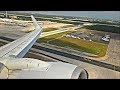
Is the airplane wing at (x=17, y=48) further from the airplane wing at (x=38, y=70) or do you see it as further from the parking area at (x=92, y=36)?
the parking area at (x=92, y=36)

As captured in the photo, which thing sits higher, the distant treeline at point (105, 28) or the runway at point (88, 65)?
the distant treeline at point (105, 28)

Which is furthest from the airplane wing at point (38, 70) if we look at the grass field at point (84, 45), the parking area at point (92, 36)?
the parking area at point (92, 36)

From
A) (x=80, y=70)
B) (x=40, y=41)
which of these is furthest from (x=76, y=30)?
(x=80, y=70)

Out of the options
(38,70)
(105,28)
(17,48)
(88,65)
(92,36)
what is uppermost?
(38,70)

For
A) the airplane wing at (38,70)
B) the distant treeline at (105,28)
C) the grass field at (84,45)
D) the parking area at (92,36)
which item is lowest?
the grass field at (84,45)

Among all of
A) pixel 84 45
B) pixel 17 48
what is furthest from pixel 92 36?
pixel 17 48

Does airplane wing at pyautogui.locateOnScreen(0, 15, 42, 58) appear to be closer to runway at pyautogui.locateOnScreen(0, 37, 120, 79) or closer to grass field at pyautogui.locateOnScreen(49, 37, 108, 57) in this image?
runway at pyautogui.locateOnScreen(0, 37, 120, 79)

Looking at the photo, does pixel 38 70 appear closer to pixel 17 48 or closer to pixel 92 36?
pixel 17 48

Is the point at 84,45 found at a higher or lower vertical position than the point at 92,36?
lower
